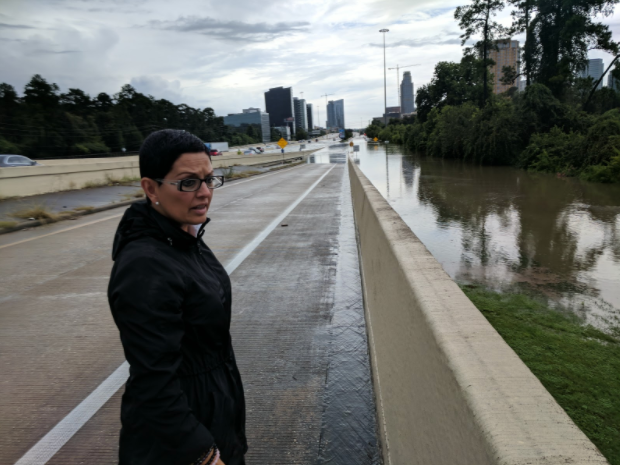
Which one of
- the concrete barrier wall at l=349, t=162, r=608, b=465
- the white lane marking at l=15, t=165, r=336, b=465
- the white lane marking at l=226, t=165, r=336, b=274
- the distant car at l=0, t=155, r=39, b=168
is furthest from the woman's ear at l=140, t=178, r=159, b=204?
the distant car at l=0, t=155, r=39, b=168

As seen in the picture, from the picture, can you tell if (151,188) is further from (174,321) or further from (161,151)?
(174,321)

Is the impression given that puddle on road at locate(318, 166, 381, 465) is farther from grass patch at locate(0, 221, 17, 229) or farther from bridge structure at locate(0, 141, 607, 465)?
grass patch at locate(0, 221, 17, 229)

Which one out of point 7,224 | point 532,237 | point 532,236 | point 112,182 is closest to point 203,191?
point 532,237

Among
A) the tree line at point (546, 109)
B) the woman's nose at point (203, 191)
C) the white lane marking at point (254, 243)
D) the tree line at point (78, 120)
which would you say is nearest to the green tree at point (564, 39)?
the tree line at point (546, 109)

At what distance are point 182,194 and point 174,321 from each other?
1.75ft

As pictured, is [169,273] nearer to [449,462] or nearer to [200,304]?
[200,304]

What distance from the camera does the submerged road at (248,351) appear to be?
348 cm

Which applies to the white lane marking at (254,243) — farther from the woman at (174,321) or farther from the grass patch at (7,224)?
the grass patch at (7,224)

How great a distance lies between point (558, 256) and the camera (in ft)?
28.2

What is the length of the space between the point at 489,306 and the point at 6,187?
19022 millimetres

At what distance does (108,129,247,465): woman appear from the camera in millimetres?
1601

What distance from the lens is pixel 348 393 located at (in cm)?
418

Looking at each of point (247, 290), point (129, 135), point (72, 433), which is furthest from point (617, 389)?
point (129, 135)

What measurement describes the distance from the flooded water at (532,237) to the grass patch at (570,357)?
0.48m
